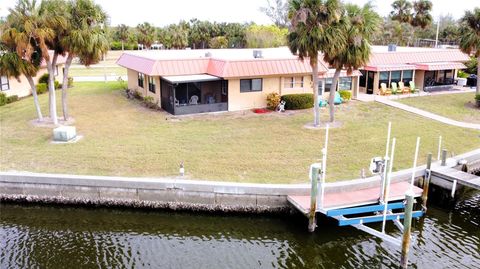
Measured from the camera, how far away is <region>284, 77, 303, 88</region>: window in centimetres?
2889

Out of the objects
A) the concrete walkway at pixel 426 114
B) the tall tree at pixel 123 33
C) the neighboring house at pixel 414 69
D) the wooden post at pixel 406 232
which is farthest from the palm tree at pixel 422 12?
the wooden post at pixel 406 232

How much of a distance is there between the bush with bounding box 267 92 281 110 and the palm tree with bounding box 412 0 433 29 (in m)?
36.3

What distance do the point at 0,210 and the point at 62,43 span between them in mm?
9621

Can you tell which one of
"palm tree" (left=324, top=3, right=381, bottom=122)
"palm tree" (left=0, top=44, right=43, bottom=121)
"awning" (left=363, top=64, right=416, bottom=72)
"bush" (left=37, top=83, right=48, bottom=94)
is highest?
"palm tree" (left=324, top=3, right=381, bottom=122)

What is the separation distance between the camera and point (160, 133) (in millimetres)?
22609

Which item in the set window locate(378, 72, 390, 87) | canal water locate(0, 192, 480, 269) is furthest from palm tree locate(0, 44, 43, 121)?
window locate(378, 72, 390, 87)

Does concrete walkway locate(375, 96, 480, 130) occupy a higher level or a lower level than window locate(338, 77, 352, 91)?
lower

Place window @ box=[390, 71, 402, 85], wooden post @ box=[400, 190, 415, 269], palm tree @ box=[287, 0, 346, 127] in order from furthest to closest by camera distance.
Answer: window @ box=[390, 71, 402, 85]
palm tree @ box=[287, 0, 346, 127]
wooden post @ box=[400, 190, 415, 269]

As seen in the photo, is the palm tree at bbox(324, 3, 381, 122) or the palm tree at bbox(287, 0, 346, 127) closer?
the palm tree at bbox(287, 0, 346, 127)

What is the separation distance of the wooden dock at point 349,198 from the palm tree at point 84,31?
1348cm

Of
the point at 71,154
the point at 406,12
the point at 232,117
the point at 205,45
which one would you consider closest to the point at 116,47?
the point at 205,45

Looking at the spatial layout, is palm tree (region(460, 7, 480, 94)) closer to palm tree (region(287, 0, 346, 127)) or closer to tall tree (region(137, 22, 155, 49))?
palm tree (region(287, 0, 346, 127))

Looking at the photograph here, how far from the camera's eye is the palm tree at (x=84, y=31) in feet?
72.5

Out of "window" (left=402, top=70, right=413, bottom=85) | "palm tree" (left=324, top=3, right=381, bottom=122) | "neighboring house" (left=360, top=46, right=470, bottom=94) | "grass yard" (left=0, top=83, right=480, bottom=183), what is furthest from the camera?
"window" (left=402, top=70, right=413, bottom=85)
